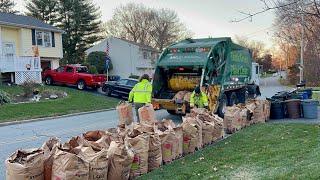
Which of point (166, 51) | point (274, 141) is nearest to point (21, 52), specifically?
point (166, 51)

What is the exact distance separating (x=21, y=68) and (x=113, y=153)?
24.6m

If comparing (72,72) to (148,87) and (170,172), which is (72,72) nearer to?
(148,87)

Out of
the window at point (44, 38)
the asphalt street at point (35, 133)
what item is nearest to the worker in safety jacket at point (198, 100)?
the asphalt street at point (35, 133)

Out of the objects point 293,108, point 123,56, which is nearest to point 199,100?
point 293,108

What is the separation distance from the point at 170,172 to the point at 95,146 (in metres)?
1.29

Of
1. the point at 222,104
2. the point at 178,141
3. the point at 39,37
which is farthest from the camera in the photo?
the point at 39,37

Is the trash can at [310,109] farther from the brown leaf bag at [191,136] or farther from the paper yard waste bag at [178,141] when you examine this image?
the paper yard waste bag at [178,141]

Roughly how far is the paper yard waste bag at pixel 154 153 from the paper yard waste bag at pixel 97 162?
116 centimetres

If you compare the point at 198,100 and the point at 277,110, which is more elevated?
the point at 198,100

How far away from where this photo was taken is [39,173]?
513 centimetres

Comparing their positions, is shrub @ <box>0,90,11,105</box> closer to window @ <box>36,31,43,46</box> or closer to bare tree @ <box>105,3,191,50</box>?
window @ <box>36,31,43,46</box>

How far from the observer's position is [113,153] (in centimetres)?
557

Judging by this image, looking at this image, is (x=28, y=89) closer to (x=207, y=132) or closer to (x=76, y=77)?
(x=76, y=77)

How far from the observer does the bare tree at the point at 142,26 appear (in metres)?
67.8
